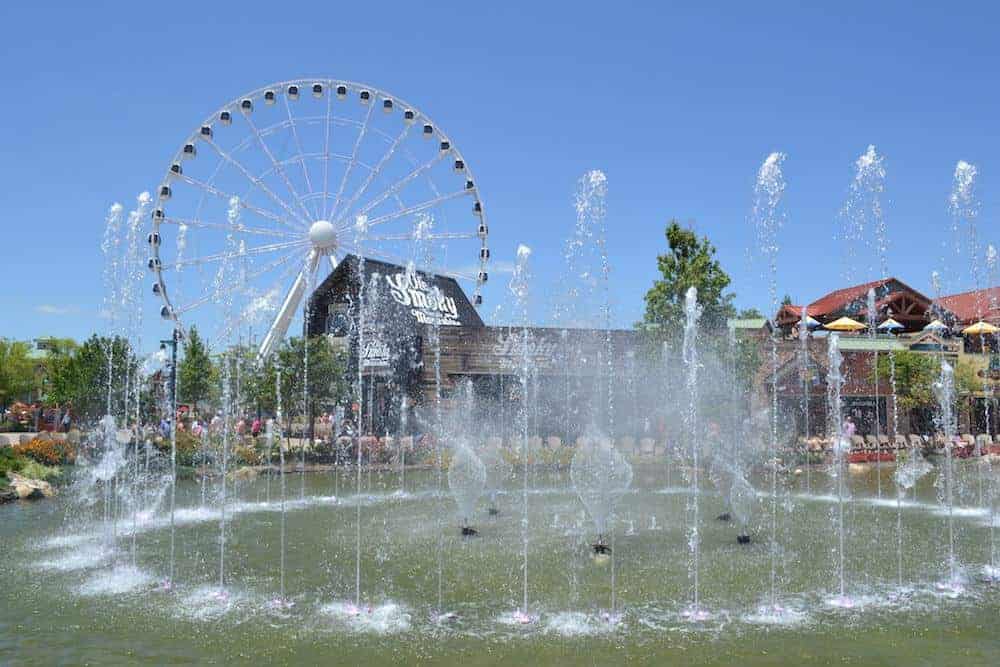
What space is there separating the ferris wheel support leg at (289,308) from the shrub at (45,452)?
44.0 feet

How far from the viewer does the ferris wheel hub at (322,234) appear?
37.9 metres

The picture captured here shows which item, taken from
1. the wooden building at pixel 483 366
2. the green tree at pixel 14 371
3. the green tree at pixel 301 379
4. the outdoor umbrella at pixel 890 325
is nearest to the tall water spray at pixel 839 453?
the wooden building at pixel 483 366

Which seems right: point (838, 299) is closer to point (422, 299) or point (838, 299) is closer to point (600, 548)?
point (422, 299)

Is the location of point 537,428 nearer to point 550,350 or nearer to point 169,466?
point 550,350

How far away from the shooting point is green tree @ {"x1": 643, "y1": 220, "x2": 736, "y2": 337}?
1062 inches

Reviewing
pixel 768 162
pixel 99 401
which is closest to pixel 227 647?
pixel 768 162

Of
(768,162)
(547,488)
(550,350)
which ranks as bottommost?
(547,488)

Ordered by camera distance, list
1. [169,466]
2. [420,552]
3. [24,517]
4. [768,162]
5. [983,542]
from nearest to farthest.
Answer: [420,552] < [983,542] < [24,517] < [768,162] < [169,466]

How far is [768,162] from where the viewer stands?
1880 cm

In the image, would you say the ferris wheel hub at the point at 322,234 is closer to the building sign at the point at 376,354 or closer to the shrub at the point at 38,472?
the building sign at the point at 376,354

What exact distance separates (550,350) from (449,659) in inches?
1133

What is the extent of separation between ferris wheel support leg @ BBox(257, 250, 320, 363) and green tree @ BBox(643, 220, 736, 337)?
17838mm

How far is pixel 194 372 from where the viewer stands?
4475cm

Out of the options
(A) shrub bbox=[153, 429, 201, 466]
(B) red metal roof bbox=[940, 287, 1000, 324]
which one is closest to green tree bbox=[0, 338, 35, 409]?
(A) shrub bbox=[153, 429, 201, 466]
